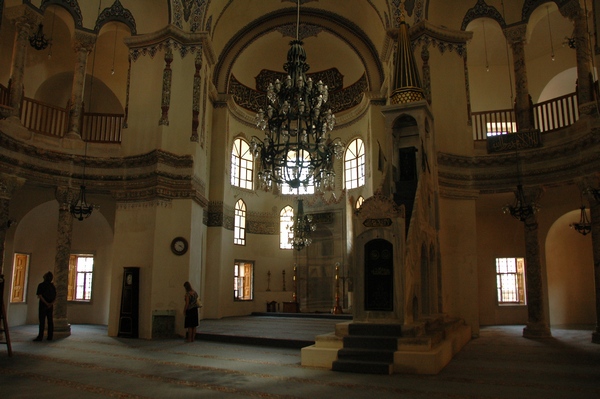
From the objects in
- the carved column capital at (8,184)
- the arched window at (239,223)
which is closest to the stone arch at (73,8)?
the carved column capital at (8,184)

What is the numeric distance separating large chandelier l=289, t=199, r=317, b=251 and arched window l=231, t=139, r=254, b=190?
2078 mm

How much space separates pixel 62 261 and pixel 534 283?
417 inches

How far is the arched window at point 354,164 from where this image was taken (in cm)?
1664

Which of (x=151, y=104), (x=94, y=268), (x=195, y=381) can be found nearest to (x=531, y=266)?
(x=195, y=381)

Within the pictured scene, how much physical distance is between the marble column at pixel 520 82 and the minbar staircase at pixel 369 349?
23.2ft

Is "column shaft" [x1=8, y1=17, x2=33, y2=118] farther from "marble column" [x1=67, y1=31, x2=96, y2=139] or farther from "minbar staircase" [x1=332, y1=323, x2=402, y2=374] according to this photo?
"minbar staircase" [x1=332, y1=323, x2=402, y2=374]

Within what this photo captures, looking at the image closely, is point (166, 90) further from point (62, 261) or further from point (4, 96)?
point (62, 261)

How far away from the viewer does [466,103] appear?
11.8 meters

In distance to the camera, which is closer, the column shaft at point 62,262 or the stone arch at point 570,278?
the column shaft at point 62,262

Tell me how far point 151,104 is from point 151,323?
5.05m

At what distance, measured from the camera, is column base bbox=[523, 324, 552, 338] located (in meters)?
10.4

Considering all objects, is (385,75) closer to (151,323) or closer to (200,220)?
(200,220)

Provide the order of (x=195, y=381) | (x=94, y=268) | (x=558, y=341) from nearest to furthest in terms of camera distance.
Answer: (x=195, y=381) → (x=558, y=341) → (x=94, y=268)

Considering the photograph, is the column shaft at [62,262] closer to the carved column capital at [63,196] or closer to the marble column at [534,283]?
the carved column capital at [63,196]
